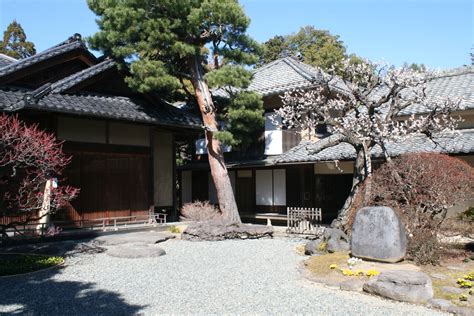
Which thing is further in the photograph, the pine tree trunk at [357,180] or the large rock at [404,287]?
the pine tree trunk at [357,180]

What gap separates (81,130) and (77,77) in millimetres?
1719

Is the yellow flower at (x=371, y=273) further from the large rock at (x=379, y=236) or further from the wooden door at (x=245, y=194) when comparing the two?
the wooden door at (x=245, y=194)

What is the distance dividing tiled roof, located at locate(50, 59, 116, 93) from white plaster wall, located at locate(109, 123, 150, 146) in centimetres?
179

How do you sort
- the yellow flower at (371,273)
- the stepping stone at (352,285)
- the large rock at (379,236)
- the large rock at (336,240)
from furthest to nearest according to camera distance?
the large rock at (336,240) < the large rock at (379,236) < the yellow flower at (371,273) < the stepping stone at (352,285)

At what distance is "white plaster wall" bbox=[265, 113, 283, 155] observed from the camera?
18.6 metres

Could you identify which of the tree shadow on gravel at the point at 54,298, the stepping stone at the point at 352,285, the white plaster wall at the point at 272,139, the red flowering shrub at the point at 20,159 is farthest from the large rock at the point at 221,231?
the stepping stone at the point at 352,285

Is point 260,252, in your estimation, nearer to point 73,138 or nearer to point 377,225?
point 377,225

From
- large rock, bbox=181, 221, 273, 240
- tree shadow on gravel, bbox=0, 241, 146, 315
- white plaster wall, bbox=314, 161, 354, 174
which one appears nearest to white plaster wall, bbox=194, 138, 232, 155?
white plaster wall, bbox=314, 161, 354, 174

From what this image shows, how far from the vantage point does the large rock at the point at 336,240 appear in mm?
10445

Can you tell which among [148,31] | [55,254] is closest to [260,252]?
[55,254]

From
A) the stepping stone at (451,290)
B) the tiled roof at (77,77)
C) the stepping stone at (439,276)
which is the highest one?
the tiled roof at (77,77)

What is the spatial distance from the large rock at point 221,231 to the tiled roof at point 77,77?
585 centimetres

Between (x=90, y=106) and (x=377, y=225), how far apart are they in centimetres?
914

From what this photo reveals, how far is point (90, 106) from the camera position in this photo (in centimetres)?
1334
